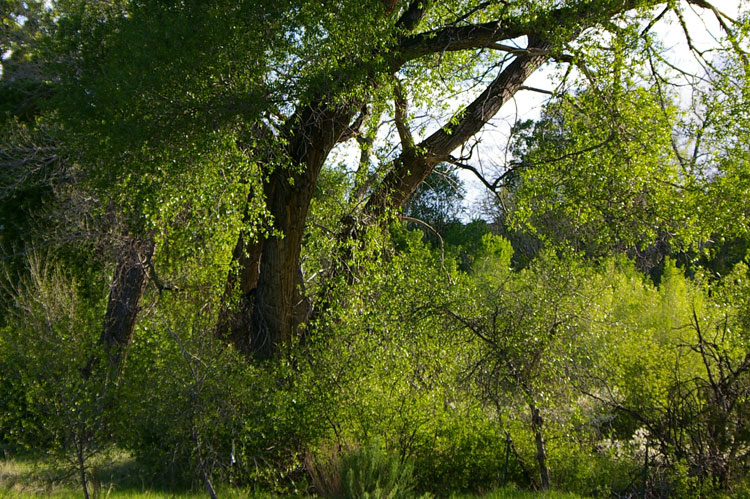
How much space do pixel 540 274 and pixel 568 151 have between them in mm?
1644

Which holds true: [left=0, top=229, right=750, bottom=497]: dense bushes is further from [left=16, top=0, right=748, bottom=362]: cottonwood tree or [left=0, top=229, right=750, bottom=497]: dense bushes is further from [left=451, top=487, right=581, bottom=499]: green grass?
[left=16, top=0, right=748, bottom=362]: cottonwood tree

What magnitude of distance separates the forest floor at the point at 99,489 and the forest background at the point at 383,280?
0.18 metres

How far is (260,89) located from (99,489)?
484cm

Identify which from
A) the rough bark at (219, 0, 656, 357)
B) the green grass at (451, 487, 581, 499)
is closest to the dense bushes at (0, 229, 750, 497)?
the green grass at (451, 487, 581, 499)

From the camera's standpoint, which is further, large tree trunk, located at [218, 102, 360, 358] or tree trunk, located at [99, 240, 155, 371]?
tree trunk, located at [99, 240, 155, 371]

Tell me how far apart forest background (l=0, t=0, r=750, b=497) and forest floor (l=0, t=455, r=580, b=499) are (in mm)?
183

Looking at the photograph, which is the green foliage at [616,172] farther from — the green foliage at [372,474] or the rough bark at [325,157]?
the green foliage at [372,474]

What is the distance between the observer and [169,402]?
26.3 ft

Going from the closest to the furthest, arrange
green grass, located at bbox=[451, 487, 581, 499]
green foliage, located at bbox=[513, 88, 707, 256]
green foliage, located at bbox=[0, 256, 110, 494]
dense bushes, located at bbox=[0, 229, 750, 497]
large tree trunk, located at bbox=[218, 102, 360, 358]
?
green foliage, located at bbox=[0, 256, 110, 494] → green grass, located at bbox=[451, 487, 581, 499] → dense bushes, located at bbox=[0, 229, 750, 497] → green foliage, located at bbox=[513, 88, 707, 256] → large tree trunk, located at bbox=[218, 102, 360, 358]

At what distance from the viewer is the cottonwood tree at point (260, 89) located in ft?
26.2

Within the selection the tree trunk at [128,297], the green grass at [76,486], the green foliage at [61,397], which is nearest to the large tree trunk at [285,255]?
the green foliage at [61,397]

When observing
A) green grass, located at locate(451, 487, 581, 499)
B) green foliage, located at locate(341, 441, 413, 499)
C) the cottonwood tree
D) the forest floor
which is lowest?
green grass, located at locate(451, 487, 581, 499)

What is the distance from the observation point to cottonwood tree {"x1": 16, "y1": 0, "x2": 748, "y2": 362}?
8.00 meters

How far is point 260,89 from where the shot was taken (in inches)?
320
